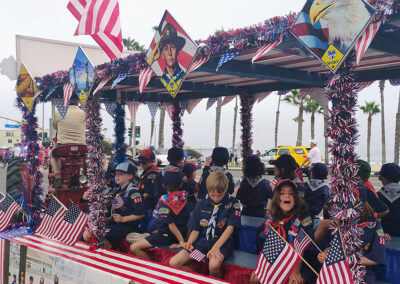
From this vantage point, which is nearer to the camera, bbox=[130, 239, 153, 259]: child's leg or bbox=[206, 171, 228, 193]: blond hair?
bbox=[206, 171, 228, 193]: blond hair

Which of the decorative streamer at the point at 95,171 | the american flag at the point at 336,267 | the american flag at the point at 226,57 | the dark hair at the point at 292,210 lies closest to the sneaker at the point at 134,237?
the decorative streamer at the point at 95,171

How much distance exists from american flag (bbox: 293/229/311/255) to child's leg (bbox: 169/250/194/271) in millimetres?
1222

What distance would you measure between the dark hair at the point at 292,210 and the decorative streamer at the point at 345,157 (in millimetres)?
580

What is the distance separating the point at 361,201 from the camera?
3145 mm

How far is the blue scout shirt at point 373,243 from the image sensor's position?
3301 mm

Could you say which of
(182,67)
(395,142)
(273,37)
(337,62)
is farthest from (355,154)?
(395,142)

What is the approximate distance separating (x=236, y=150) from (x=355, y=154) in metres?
41.8

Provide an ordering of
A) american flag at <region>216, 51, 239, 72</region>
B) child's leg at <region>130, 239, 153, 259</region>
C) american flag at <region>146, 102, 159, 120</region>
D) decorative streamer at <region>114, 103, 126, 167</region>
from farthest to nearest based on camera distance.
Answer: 1. american flag at <region>146, 102, 159, 120</region>
2. decorative streamer at <region>114, 103, 126, 167</region>
3. child's leg at <region>130, 239, 153, 259</region>
4. american flag at <region>216, 51, 239, 72</region>

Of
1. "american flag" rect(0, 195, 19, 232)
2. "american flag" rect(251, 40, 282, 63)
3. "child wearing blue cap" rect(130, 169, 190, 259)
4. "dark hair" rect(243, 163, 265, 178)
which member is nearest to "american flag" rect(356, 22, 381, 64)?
"american flag" rect(251, 40, 282, 63)

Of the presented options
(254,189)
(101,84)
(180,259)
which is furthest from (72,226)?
(254,189)

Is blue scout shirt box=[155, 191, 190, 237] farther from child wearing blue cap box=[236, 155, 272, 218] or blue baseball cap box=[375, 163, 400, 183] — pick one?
blue baseball cap box=[375, 163, 400, 183]

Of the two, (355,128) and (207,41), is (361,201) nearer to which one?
(355,128)

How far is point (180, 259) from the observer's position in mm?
4008

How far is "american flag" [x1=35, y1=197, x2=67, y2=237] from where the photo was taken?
5180 millimetres
